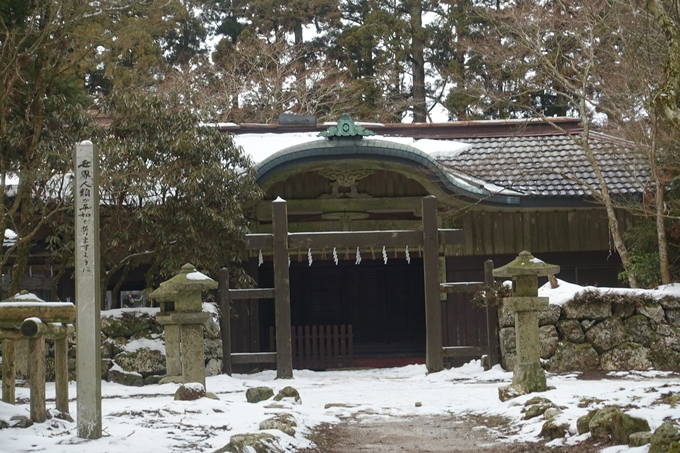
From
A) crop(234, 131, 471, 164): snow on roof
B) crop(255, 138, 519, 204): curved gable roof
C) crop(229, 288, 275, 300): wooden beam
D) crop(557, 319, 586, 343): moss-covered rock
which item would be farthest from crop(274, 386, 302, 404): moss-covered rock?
crop(234, 131, 471, 164): snow on roof

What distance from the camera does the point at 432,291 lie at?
1436 cm

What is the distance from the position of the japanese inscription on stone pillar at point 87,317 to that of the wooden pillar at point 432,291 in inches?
307

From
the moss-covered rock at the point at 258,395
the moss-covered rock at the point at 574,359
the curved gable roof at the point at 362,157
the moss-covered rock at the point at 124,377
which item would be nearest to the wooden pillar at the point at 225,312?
the moss-covered rock at the point at 124,377

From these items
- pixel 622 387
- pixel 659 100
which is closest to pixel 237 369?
pixel 622 387

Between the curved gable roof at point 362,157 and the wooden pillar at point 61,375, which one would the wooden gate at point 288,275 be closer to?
the curved gable roof at point 362,157

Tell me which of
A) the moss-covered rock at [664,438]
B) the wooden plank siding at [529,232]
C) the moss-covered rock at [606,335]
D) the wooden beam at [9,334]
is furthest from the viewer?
the wooden plank siding at [529,232]

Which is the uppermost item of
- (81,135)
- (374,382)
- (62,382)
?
(81,135)

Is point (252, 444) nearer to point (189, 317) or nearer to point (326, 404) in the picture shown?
point (326, 404)

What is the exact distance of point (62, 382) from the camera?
26.5ft

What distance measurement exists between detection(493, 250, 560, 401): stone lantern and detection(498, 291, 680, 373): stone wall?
2680 mm

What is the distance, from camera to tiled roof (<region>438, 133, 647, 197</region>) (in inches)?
640

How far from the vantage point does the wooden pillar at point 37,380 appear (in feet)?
24.4

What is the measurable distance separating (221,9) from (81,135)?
66.1 feet

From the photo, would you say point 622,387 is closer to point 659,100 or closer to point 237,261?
point 659,100
